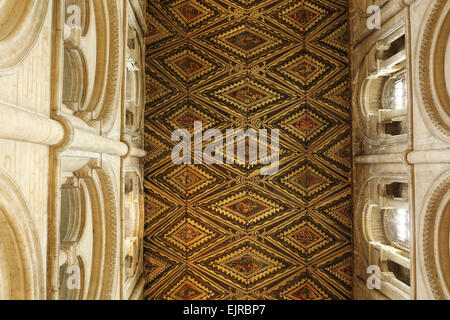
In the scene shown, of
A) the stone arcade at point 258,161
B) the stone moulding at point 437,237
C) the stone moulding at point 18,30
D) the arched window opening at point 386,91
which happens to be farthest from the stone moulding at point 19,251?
the arched window opening at point 386,91

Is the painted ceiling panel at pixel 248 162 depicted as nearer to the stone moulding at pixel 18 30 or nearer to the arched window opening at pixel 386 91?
the arched window opening at pixel 386 91

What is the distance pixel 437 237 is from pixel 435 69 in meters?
1.78

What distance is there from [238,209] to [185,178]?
1.06 m

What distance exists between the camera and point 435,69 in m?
3.25

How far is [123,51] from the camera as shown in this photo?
3895mm

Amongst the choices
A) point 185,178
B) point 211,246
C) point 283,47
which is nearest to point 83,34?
point 185,178

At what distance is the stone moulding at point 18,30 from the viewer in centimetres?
179

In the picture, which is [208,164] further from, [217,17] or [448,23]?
[448,23]

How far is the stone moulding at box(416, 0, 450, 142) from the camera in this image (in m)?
3.07

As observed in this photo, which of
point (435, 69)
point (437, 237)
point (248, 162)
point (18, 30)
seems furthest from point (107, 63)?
point (437, 237)
